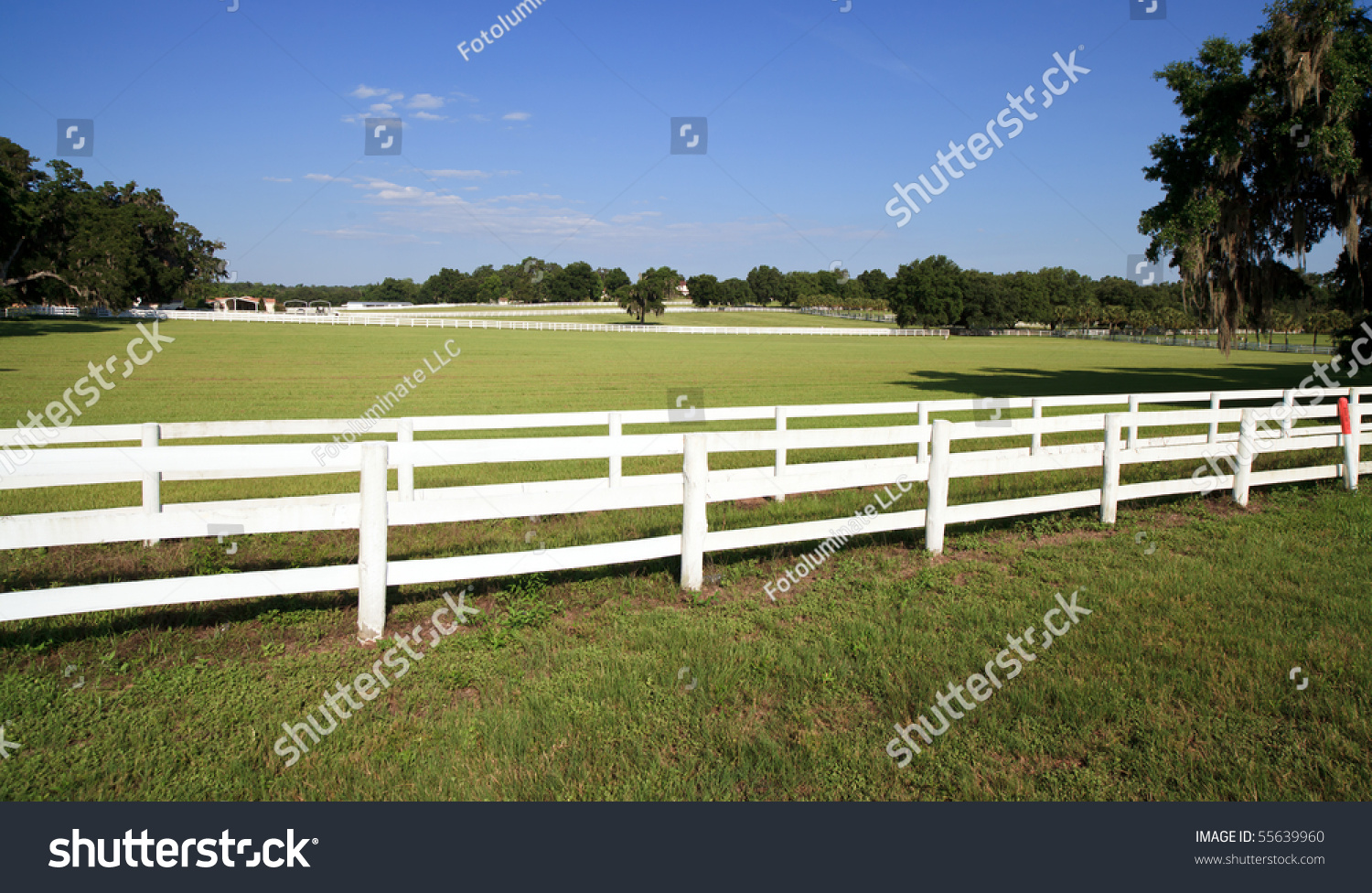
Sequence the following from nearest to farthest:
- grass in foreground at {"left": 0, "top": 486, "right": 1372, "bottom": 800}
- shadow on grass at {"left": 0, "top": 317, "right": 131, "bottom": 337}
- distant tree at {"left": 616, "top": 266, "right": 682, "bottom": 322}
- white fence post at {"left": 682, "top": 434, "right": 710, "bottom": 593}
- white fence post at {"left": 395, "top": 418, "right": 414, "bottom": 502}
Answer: grass in foreground at {"left": 0, "top": 486, "right": 1372, "bottom": 800} → white fence post at {"left": 682, "top": 434, "right": 710, "bottom": 593} → white fence post at {"left": 395, "top": 418, "right": 414, "bottom": 502} → shadow on grass at {"left": 0, "top": 317, "right": 131, "bottom": 337} → distant tree at {"left": 616, "top": 266, "right": 682, "bottom": 322}

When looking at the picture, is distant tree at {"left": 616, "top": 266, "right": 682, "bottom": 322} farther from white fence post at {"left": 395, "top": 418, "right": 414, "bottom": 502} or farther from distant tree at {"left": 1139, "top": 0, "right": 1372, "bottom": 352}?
white fence post at {"left": 395, "top": 418, "right": 414, "bottom": 502}

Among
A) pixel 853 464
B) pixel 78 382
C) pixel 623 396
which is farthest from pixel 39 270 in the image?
pixel 853 464

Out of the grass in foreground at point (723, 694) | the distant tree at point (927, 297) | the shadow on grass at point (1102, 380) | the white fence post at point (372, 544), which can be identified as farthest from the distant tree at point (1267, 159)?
the distant tree at point (927, 297)

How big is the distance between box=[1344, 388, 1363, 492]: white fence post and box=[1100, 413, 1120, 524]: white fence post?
436 centimetres

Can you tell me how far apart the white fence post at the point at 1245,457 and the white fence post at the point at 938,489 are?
15.9ft

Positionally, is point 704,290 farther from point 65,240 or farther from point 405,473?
point 405,473

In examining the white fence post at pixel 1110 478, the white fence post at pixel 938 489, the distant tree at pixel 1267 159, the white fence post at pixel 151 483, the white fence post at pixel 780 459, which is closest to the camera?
the white fence post at pixel 151 483

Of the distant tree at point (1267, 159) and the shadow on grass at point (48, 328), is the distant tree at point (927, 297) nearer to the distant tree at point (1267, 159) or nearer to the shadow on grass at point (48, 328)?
the distant tree at point (1267, 159)

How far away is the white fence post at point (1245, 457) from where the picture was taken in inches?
392

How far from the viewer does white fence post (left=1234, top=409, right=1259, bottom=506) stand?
9.96m

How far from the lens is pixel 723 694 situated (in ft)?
15.6

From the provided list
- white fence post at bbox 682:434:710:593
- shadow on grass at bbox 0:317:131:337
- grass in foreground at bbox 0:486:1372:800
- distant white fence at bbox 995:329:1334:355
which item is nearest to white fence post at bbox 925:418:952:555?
grass in foreground at bbox 0:486:1372:800

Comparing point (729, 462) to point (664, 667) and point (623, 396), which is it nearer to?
point (664, 667)

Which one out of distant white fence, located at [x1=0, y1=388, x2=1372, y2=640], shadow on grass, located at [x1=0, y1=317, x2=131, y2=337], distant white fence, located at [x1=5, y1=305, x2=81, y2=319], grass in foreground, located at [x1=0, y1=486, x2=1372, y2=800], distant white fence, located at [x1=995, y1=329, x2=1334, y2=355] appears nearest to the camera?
grass in foreground, located at [x1=0, y1=486, x2=1372, y2=800]
